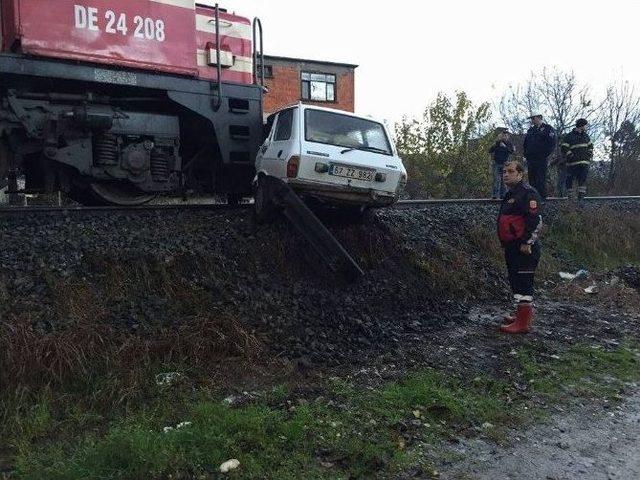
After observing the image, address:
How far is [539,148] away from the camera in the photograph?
10812mm

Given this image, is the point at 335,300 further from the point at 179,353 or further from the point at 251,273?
the point at 179,353

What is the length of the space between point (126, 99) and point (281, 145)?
2.08 meters

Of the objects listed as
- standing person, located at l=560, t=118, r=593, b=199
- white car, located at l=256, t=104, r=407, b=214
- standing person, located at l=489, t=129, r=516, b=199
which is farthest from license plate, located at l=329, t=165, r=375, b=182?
standing person, located at l=560, t=118, r=593, b=199

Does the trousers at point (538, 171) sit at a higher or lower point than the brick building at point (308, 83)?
lower

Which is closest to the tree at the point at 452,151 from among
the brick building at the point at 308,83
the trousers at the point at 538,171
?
the brick building at the point at 308,83

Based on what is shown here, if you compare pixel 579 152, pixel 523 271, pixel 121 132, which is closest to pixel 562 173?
pixel 579 152

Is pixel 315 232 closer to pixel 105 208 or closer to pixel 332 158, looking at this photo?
pixel 332 158

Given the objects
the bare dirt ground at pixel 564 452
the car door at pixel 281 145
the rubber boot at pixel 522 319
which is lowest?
the bare dirt ground at pixel 564 452

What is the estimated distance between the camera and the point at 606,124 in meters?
30.5

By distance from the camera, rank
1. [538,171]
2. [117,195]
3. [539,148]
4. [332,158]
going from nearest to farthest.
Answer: [332,158] → [117,195] → [539,148] → [538,171]

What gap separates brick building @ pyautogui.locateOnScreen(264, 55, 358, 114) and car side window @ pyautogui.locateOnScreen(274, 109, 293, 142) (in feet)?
70.3

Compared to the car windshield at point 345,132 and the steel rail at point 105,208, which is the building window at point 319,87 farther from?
the steel rail at point 105,208

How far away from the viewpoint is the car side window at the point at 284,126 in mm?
6946

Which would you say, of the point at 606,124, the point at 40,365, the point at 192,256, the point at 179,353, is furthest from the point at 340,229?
the point at 606,124
